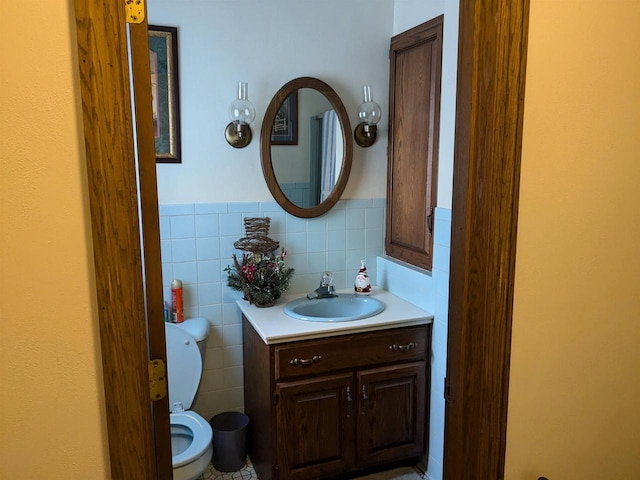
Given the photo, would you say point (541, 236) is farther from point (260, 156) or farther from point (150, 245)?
point (260, 156)

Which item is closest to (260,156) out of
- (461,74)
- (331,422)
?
(331,422)

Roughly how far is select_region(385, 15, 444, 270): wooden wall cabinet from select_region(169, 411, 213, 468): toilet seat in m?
1.25

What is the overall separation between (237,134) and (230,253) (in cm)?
59

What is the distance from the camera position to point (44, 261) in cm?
81

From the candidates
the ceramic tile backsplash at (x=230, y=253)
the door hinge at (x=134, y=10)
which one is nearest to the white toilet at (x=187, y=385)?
the ceramic tile backsplash at (x=230, y=253)

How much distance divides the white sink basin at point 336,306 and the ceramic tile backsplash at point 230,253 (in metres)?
0.18

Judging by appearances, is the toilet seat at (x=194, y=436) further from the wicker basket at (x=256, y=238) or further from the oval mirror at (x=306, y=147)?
the oval mirror at (x=306, y=147)

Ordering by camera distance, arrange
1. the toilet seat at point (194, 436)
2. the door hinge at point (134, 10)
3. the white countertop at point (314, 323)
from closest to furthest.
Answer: the door hinge at point (134, 10), the toilet seat at point (194, 436), the white countertop at point (314, 323)

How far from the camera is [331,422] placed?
2.33 m

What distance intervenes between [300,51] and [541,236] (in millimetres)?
1759

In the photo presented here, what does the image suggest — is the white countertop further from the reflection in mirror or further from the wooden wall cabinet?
the reflection in mirror

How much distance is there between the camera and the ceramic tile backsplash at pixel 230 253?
2.54 meters

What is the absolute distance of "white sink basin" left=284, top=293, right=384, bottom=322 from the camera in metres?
2.54

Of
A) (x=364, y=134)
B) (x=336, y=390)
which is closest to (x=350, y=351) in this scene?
(x=336, y=390)
